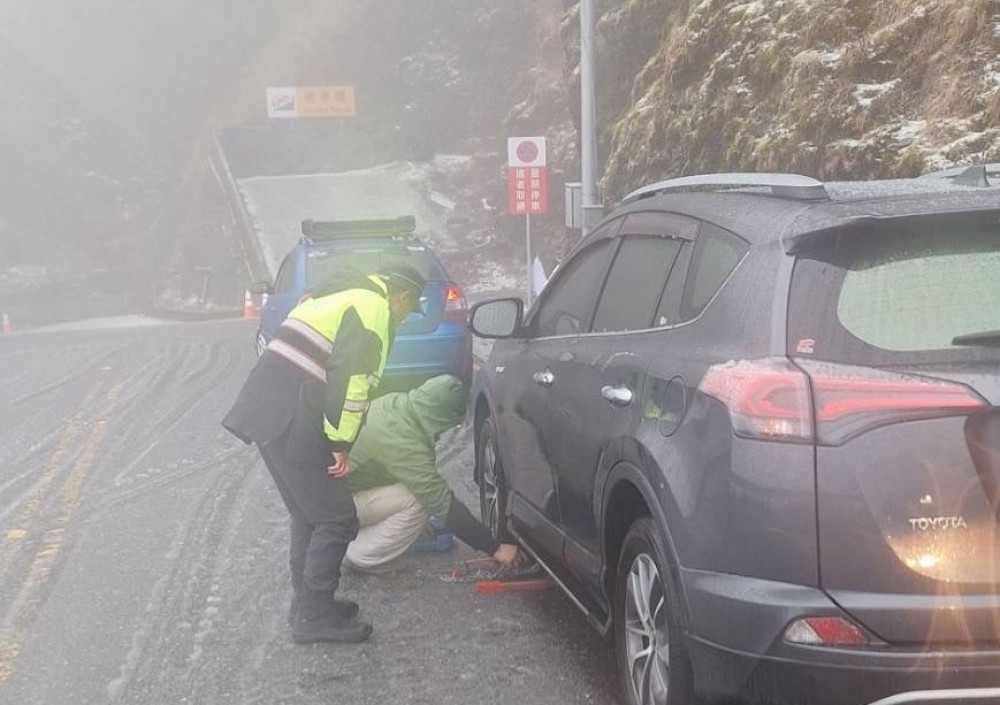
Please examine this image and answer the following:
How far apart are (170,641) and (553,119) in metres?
37.6

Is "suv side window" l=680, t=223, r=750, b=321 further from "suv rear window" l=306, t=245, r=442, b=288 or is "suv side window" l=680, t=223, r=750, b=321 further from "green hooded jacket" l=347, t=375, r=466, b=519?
"suv rear window" l=306, t=245, r=442, b=288

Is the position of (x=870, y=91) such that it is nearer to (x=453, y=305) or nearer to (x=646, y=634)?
(x=453, y=305)

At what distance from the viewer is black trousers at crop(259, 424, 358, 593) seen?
4.53 m

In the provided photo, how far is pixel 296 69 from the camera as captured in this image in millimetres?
58281

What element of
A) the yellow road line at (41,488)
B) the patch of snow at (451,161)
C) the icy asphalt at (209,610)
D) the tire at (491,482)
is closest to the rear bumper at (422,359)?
the icy asphalt at (209,610)

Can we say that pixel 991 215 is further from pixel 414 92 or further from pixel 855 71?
pixel 414 92

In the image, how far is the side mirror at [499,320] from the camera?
4934mm

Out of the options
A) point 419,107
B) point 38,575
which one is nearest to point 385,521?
point 38,575

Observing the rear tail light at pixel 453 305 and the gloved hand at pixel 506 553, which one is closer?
the gloved hand at pixel 506 553

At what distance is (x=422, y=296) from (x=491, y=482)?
364 cm

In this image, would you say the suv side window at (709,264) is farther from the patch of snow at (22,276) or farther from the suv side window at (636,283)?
the patch of snow at (22,276)

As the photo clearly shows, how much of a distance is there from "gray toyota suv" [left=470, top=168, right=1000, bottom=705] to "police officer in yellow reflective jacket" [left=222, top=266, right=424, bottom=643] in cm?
136

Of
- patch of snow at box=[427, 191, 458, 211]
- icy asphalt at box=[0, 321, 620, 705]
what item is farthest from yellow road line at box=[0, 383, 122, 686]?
patch of snow at box=[427, 191, 458, 211]

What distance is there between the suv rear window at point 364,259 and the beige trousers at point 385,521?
15.9 ft
